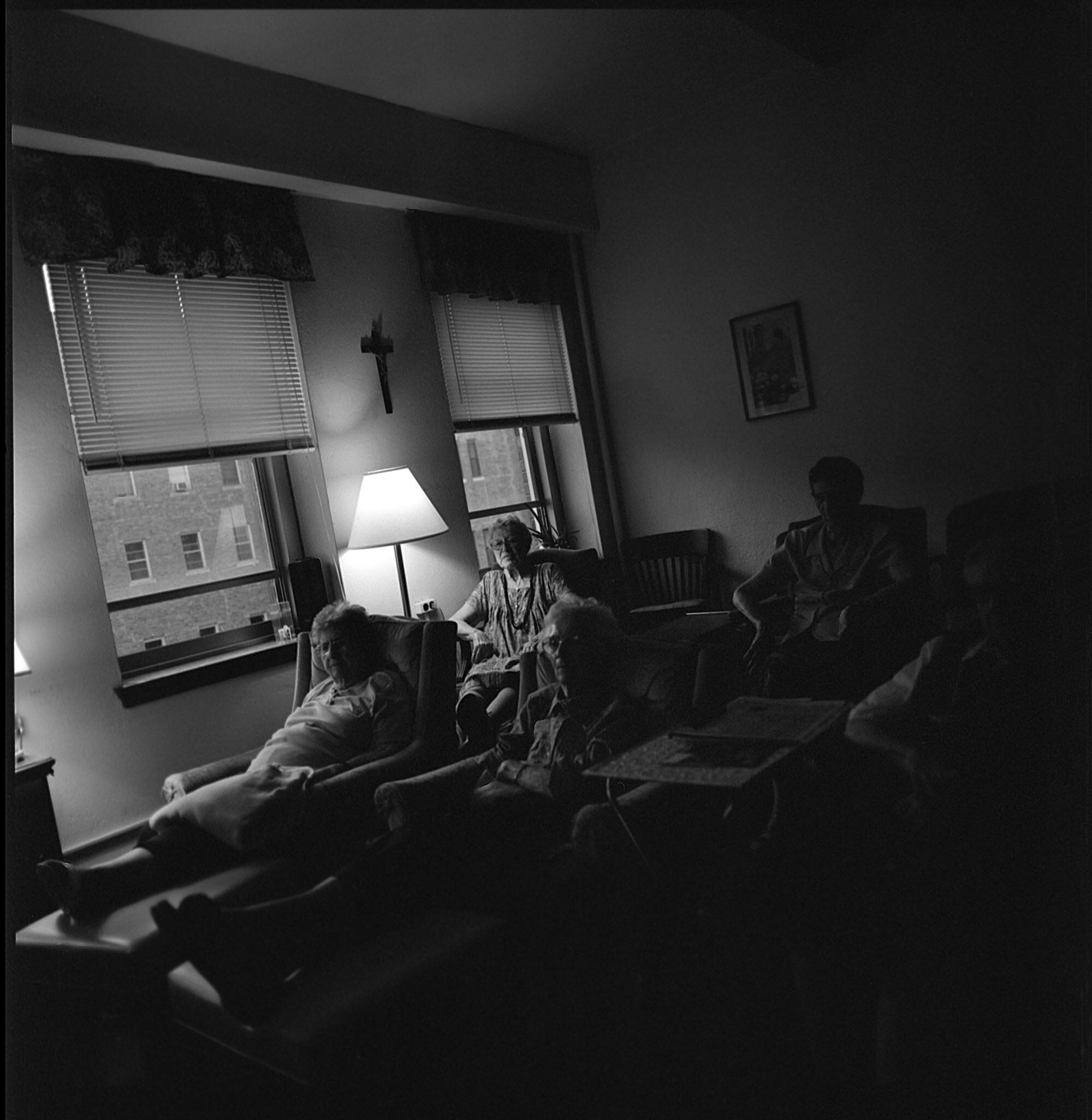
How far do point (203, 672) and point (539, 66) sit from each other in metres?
0.71

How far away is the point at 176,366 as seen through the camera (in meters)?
0.73

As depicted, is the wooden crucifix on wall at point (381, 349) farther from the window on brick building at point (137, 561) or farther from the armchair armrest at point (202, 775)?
Result: the armchair armrest at point (202, 775)

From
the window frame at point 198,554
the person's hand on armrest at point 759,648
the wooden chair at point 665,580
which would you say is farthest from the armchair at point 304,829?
the person's hand on armrest at point 759,648

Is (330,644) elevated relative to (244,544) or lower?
lower

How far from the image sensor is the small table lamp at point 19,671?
720 millimetres

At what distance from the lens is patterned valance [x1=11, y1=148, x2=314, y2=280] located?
2.31ft

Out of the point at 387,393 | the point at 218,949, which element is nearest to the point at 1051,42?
the point at 387,393

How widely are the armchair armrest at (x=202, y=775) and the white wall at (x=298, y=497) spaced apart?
10 millimetres

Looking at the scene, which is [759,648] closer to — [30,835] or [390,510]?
[390,510]

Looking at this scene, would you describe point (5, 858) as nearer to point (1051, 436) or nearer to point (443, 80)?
point (443, 80)

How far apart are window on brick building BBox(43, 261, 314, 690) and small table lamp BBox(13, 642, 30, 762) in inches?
3.6

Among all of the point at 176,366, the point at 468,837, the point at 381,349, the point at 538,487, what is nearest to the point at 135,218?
the point at 176,366

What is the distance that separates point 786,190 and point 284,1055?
1.00 meters

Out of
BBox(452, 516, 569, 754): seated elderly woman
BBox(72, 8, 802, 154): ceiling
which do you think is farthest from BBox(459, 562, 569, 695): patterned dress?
BBox(72, 8, 802, 154): ceiling
